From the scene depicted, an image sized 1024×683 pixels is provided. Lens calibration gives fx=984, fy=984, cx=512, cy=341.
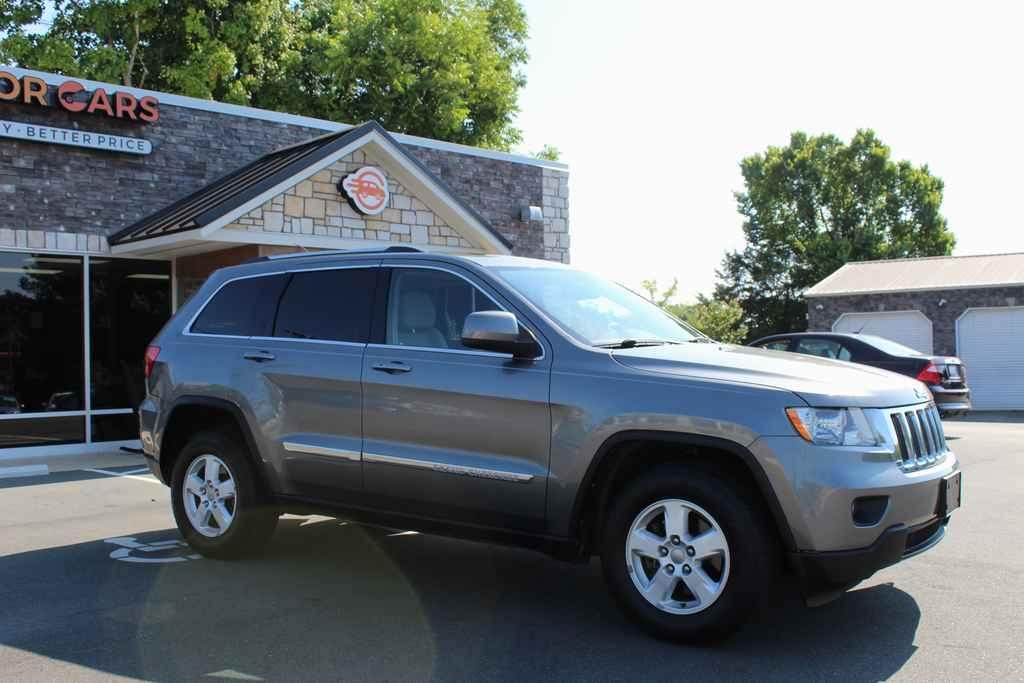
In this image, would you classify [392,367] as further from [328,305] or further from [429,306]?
[328,305]

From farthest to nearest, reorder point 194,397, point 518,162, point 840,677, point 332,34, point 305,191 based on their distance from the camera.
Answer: point 332,34 < point 518,162 < point 305,191 < point 194,397 < point 840,677

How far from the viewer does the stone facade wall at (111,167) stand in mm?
12992

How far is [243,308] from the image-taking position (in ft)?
21.6

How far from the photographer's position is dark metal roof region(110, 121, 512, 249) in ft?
41.4

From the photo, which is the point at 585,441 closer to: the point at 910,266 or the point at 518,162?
the point at 518,162

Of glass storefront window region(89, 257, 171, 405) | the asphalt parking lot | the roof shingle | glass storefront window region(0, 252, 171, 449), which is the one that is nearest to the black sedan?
the asphalt parking lot

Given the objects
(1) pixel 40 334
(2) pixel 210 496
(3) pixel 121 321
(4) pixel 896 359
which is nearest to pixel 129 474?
(1) pixel 40 334

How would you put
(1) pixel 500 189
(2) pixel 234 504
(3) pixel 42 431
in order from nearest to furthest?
(2) pixel 234 504
(3) pixel 42 431
(1) pixel 500 189

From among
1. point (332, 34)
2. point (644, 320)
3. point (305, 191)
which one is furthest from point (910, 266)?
point (644, 320)

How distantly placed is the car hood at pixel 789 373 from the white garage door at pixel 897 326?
940 inches

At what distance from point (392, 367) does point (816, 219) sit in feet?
159

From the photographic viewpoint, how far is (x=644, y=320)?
229 inches

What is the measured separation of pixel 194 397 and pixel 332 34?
2964 centimetres

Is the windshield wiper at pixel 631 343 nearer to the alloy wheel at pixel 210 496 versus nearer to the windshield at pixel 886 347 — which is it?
the alloy wheel at pixel 210 496
